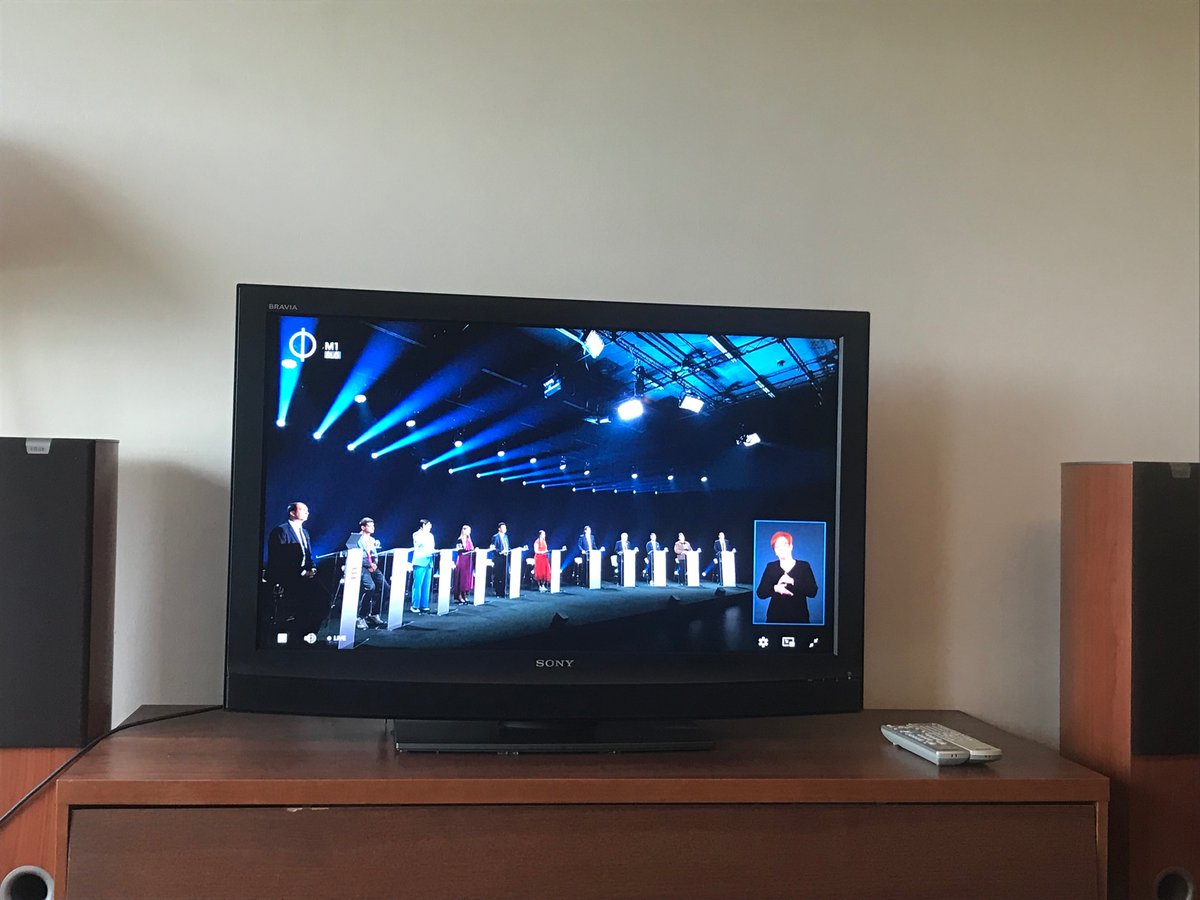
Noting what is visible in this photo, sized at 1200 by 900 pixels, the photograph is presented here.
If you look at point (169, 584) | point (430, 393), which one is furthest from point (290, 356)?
point (169, 584)

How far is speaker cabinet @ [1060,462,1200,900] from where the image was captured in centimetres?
154

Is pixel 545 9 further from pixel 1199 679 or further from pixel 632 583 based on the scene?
pixel 1199 679

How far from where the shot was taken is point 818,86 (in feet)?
6.34

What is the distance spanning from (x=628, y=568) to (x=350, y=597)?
1.42 ft

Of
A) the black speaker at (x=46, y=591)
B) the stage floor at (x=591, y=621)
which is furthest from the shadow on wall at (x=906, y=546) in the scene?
the black speaker at (x=46, y=591)

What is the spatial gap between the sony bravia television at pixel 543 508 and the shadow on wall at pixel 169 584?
1.04ft

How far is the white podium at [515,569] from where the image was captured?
1543 mm

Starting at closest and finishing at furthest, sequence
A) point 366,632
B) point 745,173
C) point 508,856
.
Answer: point 508,856 < point 366,632 < point 745,173

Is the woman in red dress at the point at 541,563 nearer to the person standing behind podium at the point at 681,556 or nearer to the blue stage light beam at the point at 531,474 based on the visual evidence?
the blue stage light beam at the point at 531,474

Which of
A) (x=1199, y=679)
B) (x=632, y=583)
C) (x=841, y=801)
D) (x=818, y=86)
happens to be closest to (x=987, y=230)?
(x=818, y=86)

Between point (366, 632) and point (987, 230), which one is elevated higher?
point (987, 230)

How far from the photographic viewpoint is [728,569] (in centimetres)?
159

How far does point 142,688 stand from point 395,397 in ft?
2.45

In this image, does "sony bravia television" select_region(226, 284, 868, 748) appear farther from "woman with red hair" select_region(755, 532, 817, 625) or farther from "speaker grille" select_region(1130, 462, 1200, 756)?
"speaker grille" select_region(1130, 462, 1200, 756)
